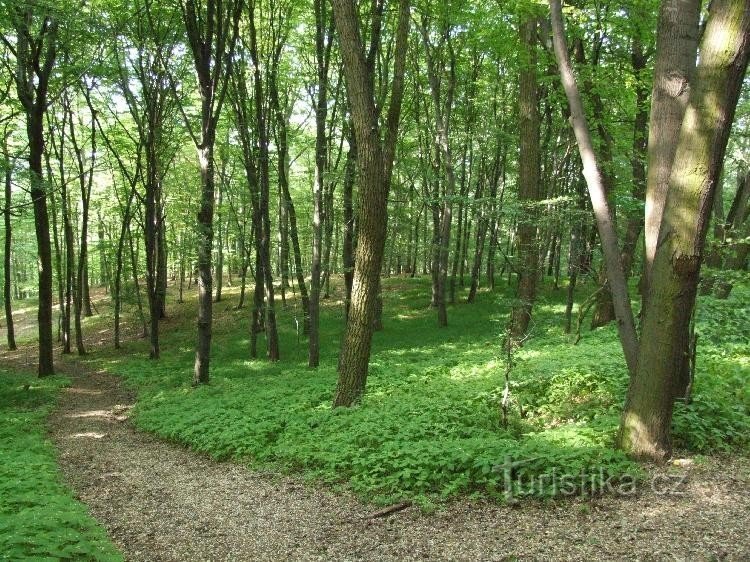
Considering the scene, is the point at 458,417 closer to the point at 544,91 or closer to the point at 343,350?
the point at 343,350

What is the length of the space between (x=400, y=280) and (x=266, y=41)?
16.7 metres

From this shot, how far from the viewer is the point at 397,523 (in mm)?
4824

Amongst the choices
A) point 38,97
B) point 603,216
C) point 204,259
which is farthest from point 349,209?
point 603,216

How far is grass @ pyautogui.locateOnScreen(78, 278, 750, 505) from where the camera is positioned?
17.2ft

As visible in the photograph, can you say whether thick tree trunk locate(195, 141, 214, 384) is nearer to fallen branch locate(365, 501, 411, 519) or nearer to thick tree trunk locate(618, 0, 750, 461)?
fallen branch locate(365, 501, 411, 519)

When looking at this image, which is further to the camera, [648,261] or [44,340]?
[44,340]

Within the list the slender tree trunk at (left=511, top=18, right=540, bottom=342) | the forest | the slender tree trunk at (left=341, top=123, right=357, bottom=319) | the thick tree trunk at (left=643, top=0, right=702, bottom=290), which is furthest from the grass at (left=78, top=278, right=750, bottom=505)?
the slender tree trunk at (left=341, top=123, right=357, bottom=319)

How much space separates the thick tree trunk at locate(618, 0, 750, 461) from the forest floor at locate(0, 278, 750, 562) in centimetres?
64

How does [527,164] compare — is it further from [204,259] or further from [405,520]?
[405,520]

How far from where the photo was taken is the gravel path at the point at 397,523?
13.0 ft

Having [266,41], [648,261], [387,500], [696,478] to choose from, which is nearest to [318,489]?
[387,500]

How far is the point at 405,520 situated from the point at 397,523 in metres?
0.09

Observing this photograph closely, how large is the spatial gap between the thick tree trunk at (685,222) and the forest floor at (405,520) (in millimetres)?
642

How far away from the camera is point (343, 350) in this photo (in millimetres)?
8172
